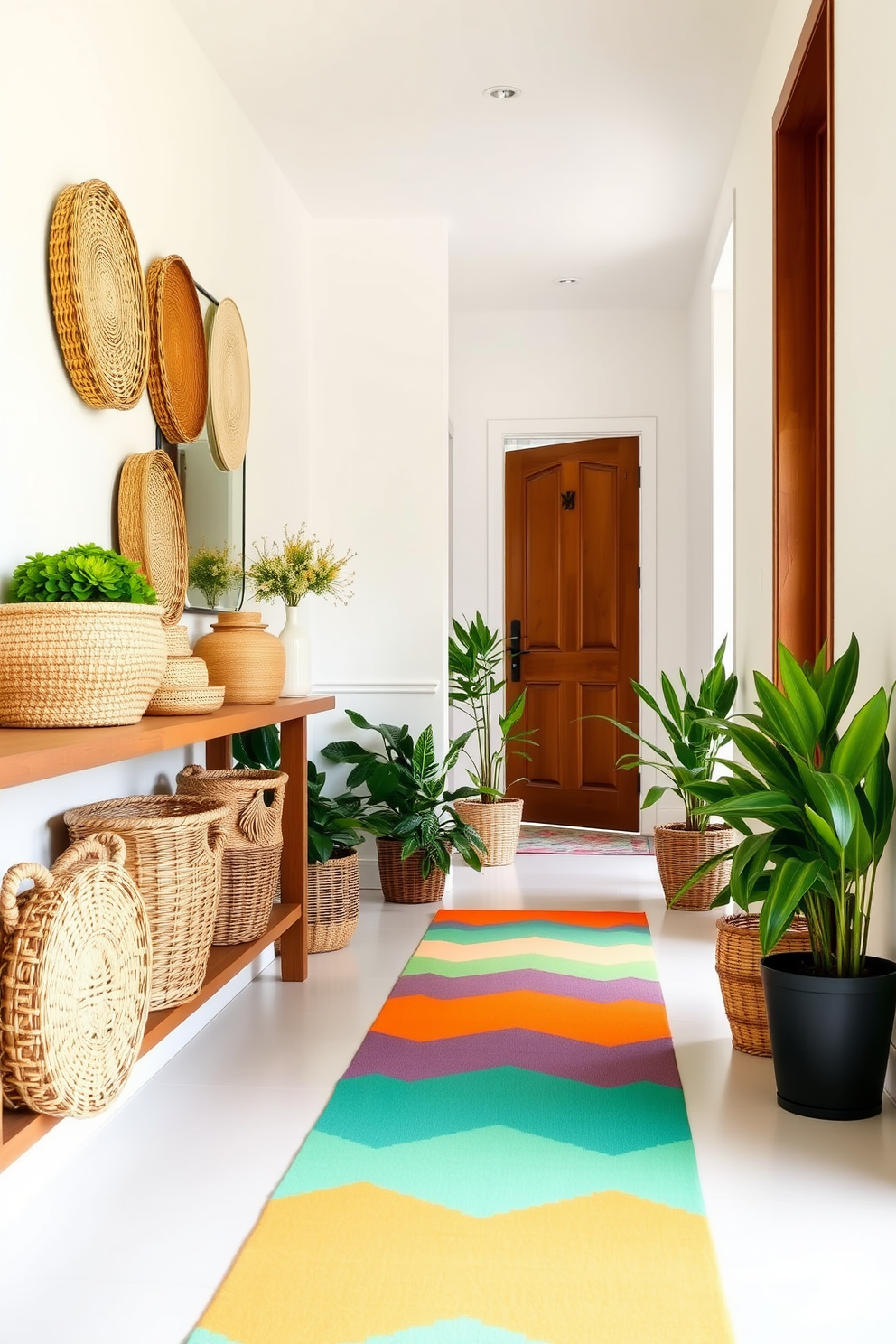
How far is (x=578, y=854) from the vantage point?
5145 mm

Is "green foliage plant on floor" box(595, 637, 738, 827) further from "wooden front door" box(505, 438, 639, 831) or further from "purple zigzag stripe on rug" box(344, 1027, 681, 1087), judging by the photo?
"wooden front door" box(505, 438, 639, 831)

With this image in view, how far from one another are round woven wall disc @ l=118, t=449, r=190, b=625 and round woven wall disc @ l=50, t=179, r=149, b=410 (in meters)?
0.16

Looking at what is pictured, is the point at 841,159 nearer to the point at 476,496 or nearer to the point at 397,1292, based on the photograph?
the point at 397,1292

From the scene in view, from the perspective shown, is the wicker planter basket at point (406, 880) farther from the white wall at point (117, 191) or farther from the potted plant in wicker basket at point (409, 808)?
the white wall at point (117, 191)

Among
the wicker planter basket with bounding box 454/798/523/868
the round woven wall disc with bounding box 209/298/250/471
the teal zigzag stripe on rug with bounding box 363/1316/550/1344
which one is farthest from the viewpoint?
the wicker planter basket with bounding box 454/798/523/868

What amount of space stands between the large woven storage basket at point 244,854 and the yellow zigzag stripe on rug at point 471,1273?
2.71 feet

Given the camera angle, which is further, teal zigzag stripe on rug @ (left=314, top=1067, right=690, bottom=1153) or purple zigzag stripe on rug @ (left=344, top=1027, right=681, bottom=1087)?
purple zigzag stripe on rug @ (left=344, top=1027, right=681, bottom=1087)

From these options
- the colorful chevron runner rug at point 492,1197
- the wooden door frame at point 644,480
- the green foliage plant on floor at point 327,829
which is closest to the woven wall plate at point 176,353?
the green foliage plant on floor at point 327,829

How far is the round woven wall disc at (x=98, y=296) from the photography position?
2135 millimetres

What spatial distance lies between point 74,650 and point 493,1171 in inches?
42.7

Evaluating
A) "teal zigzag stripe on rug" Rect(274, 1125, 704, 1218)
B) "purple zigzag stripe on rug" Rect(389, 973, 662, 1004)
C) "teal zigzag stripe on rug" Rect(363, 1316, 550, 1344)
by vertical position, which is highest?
"teal zigzag stripe on rug" Rect(363, 1316, 550, 1344)

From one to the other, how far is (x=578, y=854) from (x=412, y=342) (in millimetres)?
2300

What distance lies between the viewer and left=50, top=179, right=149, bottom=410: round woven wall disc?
213 cm

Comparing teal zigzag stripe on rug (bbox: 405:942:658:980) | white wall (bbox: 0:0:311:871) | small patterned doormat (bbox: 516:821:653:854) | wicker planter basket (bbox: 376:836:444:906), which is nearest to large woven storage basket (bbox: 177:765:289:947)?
white wall (bbox: 0:0:311:871)
